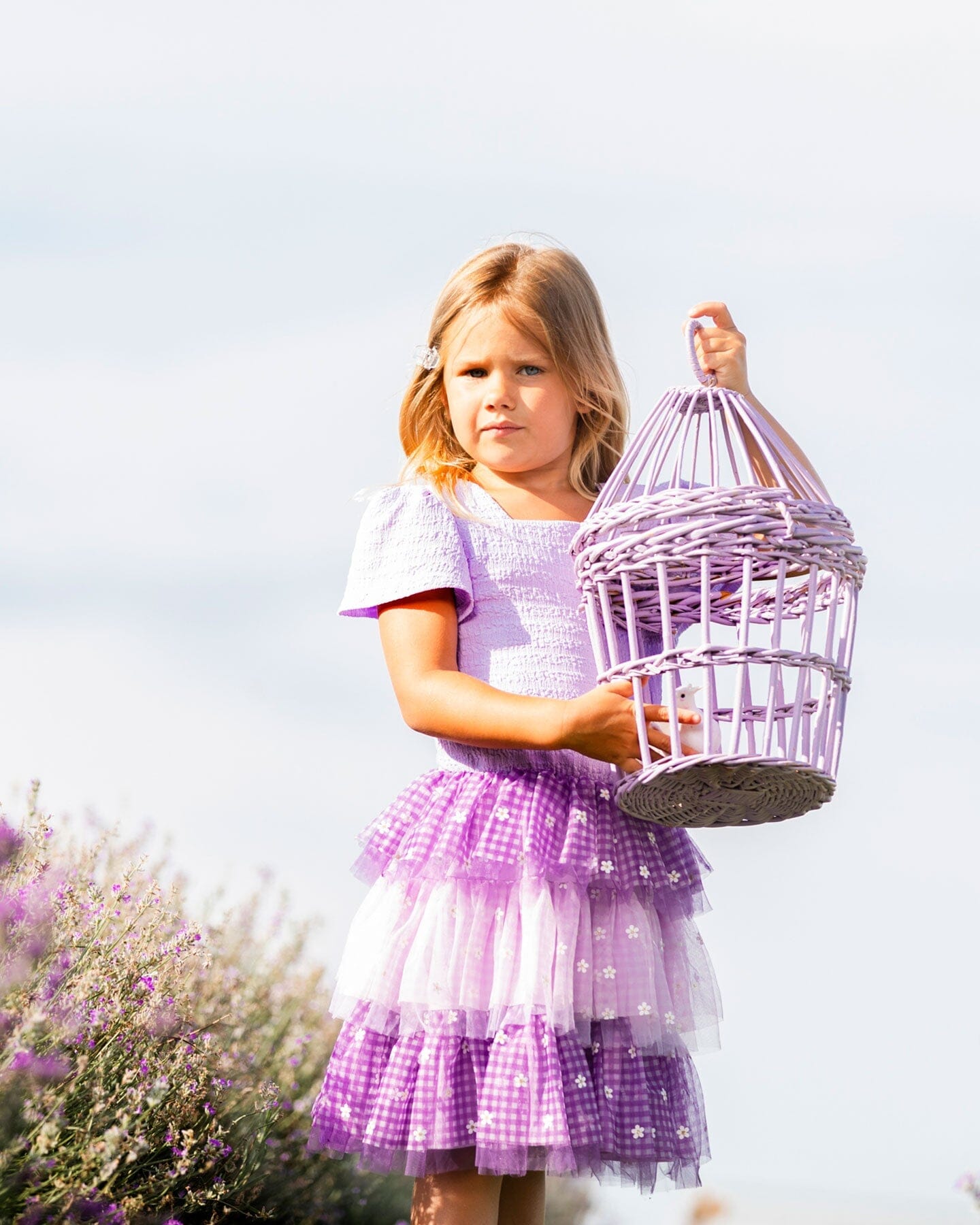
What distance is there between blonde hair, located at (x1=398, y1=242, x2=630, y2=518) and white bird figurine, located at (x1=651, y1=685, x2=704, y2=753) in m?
0.54

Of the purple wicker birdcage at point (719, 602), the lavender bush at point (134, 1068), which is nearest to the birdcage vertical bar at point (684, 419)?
the purple wicker birdcage at point (719, 602)

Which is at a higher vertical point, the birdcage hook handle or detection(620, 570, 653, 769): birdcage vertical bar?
the birdcage hook handle

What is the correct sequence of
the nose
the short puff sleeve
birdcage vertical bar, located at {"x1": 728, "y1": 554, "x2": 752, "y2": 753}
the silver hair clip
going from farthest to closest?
1. the silver hair clip
2. the nose
3. the short puff sleeve
4. birdcage vertical bar, located at {"x1": 728, "y1": 554, "x2": 752, "y2": 753}

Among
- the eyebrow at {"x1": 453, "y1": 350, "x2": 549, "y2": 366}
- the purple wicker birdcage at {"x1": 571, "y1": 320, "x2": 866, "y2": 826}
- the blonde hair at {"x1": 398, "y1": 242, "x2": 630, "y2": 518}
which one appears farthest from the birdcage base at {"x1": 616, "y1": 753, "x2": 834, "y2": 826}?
the eyebrow at {"x1": 453, "y1": 350, "x2": 549, "y2": 366}

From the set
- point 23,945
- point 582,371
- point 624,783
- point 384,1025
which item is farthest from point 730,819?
point 23,945

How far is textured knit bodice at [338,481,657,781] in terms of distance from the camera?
206 cm

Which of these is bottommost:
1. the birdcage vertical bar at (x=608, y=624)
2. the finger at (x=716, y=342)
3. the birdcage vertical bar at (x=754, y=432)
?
the birdcage vertical bar at (x=608, y=624)

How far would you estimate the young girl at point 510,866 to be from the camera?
1.87 meters

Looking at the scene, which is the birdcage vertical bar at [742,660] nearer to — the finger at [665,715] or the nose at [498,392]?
the finger at [665,715]

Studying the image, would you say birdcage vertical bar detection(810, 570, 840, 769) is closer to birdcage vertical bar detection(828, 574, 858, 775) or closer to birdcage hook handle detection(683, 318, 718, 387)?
birdcage vertical bar detection(828, 574, 858, 775)

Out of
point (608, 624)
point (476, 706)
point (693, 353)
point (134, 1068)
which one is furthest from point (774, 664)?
point (134, 1068)

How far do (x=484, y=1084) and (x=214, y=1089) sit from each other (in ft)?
2.88

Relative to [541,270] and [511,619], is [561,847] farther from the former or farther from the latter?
[541,270]

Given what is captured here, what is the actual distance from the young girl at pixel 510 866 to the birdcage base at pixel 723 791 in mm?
66
